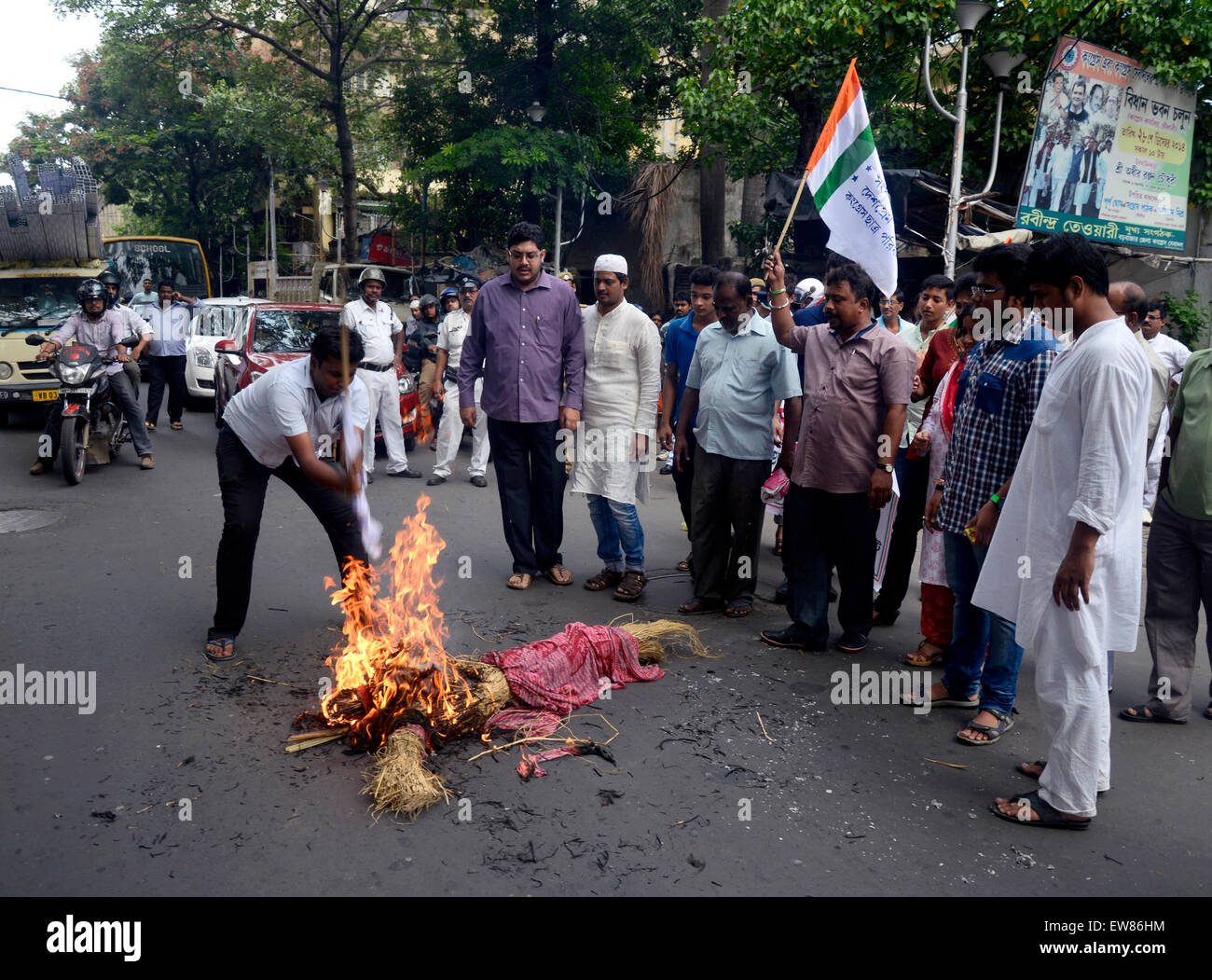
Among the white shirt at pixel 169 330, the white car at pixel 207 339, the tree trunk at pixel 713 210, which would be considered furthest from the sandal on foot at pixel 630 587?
the tree trunk at pixel 713 210

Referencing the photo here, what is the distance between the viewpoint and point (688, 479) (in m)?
6.43

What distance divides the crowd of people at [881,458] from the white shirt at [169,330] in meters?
7.67

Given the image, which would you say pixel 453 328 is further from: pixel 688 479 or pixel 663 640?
pixel 663 640

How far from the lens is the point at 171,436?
39.9 ft

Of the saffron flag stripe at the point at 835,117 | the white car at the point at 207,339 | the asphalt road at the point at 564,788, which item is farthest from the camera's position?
the white car at the point at 207,339

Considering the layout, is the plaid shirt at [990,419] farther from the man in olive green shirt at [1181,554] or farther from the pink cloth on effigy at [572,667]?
the pink cloth on effigy at [572,667]

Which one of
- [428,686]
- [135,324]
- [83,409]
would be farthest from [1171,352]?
[135,324]

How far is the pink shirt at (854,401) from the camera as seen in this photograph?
4930 millimetres

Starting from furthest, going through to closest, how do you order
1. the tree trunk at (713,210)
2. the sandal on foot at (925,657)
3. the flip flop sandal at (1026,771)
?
the tree trunk at (713,210)
the sandal on foot at (925,657)
the flip flop sandal at (1026,771)

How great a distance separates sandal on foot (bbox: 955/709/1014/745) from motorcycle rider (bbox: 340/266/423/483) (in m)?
7.13

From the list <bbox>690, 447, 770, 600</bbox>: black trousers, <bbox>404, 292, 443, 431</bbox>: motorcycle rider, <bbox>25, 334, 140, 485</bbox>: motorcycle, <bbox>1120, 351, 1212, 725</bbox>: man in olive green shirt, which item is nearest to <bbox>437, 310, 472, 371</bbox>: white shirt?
<bbox>404, 292, 443, 431</bbox>: motorcycle rider

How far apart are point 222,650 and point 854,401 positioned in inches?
141
